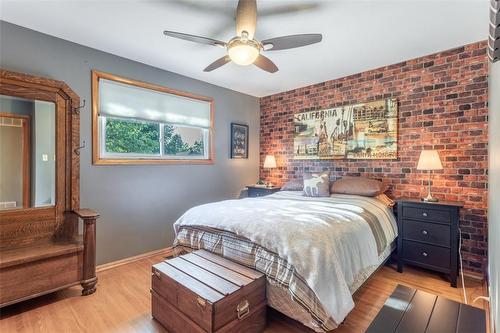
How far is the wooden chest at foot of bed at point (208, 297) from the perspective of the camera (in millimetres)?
1510

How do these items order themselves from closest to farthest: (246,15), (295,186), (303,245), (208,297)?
(208,297) < (303,245) < (246,15) < (295,186)

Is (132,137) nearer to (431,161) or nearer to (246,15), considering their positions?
(246,15)

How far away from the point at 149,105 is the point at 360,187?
9.30ft

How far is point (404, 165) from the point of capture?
313 centimetres

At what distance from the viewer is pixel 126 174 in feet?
9.89

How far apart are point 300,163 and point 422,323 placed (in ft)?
10.2

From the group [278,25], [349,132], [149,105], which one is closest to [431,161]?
[349,132]

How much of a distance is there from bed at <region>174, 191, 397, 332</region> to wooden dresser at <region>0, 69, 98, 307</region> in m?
0.88

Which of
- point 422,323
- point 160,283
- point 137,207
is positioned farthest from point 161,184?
point 422,323

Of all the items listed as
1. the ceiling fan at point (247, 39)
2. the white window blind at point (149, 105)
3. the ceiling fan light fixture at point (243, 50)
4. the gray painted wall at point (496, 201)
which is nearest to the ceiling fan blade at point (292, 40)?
the ceiling fan at point (247, 39)

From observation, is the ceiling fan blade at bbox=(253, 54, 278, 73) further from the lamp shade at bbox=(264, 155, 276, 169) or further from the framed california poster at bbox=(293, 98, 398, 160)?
the lamp shade at bbox=(264, 155, 276, 169)

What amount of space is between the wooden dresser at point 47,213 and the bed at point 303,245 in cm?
88

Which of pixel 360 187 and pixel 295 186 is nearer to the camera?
pixel 360 187

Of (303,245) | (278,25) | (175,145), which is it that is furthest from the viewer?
(175,145)
